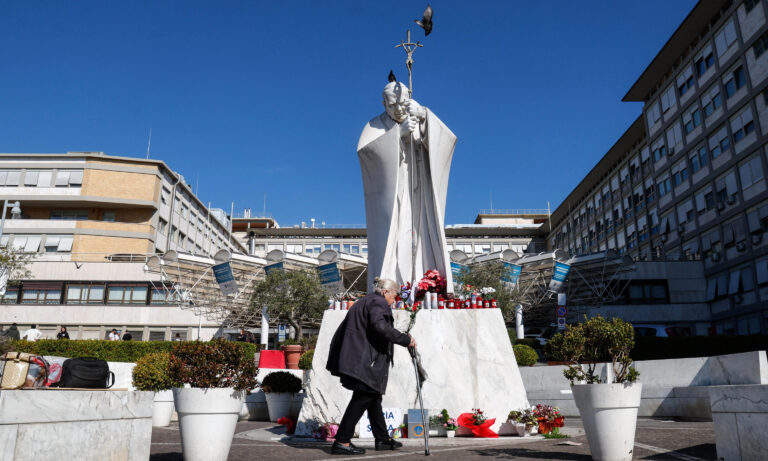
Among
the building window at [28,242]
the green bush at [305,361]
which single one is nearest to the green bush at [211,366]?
the green bush at [305,361]

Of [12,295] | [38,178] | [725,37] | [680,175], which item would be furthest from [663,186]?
[38,178]

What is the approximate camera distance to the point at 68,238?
51094mm

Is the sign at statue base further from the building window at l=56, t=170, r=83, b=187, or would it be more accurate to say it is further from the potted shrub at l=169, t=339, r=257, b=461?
the building window at l=56, t=170, r=83, b=187

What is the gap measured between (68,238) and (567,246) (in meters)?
55.5

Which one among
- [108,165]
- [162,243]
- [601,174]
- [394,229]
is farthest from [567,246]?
[394,229]

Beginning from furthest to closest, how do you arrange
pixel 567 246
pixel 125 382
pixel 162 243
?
1. pixel 567 246
2. pixel 162 243
3. pixel 125 382

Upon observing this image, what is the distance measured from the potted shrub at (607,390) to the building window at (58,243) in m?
53.7

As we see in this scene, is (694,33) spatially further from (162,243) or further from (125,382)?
(162,243)

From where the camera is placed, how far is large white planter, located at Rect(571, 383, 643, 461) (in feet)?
18.5

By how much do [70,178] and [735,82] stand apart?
53.7 meters

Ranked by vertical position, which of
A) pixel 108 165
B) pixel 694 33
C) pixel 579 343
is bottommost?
pixel 579 343

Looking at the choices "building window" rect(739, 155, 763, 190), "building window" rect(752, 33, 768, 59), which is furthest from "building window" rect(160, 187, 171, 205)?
"building window" rect(752, 33, 768, 59)

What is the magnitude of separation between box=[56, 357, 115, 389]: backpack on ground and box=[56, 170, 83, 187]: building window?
173 ft

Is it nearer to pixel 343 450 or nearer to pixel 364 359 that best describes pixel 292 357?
pixel 343 450
